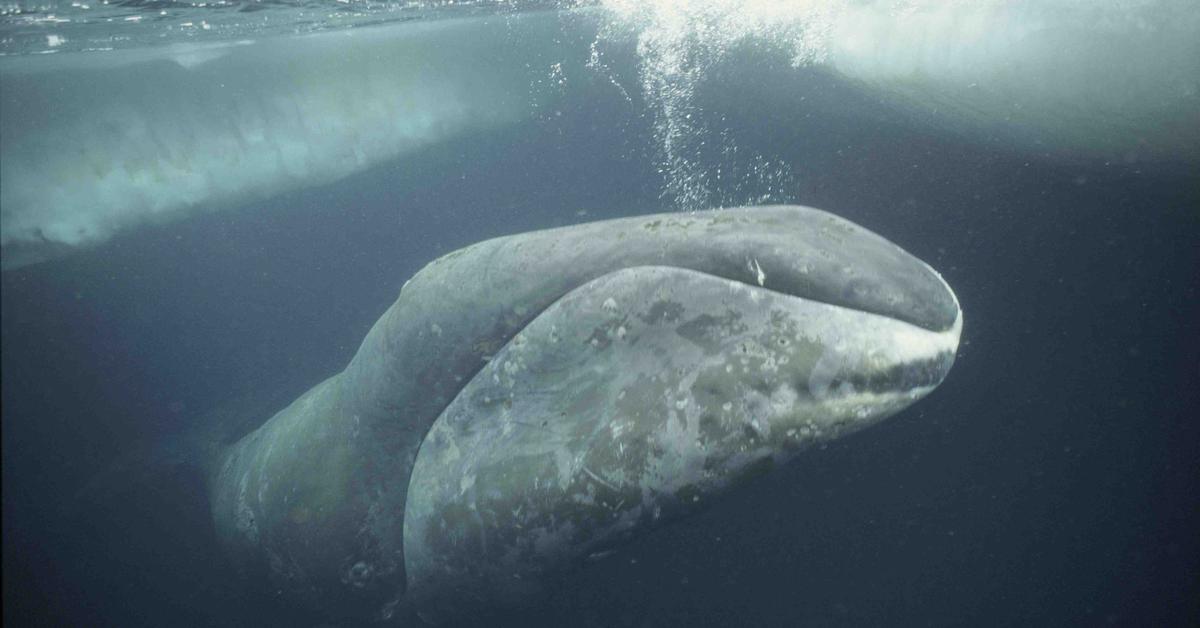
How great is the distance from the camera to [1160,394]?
6.05m

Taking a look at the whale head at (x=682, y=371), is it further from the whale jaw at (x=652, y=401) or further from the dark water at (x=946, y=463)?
the dark water at (x=946, y=463)

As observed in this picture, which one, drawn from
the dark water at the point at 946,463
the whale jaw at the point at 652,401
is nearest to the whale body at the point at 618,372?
the whale jaw at the point at 652,401

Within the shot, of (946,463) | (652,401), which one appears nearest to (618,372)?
(652,401)

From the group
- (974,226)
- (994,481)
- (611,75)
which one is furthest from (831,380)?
(611,75)

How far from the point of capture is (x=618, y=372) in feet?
9.22

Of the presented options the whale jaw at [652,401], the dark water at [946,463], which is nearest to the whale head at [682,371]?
the whale jaw at [652,401]

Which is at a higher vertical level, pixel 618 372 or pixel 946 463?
pixel 618 372

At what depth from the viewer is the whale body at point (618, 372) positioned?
252cm

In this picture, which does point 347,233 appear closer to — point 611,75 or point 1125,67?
point 611,75

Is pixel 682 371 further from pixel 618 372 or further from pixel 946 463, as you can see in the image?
pixel 946 463

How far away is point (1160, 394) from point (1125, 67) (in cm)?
328

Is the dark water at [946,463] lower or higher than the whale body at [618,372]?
lower

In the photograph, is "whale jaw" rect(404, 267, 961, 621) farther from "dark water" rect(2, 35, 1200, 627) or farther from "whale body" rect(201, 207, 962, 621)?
"dark water" rect(2, 35, 1200, 627)

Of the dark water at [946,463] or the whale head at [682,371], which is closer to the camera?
the whale head at [682,371]
